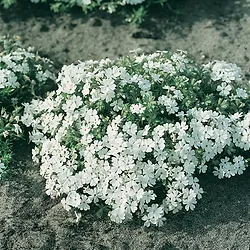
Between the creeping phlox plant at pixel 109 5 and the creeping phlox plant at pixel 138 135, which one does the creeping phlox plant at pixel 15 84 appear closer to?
the creeping phlox plant at pixel 138 135

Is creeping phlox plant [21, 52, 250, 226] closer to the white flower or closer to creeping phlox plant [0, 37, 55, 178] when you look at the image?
the white flower

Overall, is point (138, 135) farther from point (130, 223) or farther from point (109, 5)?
point (109, 5)

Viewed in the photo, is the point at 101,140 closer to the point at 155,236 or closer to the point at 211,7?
the point at 155,236

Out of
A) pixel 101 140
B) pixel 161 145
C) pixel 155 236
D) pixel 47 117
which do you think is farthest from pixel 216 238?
pixel 47 117

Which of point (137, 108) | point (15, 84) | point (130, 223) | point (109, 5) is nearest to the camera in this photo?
point (130, 223)

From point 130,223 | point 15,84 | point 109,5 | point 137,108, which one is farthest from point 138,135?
point 109,5

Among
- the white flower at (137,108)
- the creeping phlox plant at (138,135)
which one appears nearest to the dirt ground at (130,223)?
the creeping phlox plant at (138,135)
